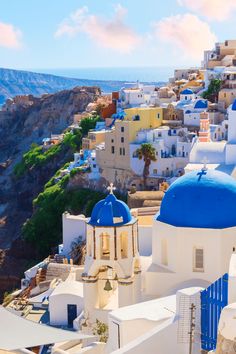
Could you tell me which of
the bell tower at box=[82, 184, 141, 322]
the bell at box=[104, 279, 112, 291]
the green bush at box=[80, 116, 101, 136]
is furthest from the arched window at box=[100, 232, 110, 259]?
the green bush at box=[80, 116, 101, 136]

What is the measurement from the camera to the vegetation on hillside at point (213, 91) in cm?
5412

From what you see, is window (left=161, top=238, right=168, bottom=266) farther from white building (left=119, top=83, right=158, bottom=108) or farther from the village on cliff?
white building (left=119, top=83, right=158, bottom=108)

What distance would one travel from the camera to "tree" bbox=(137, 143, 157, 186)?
142 feet

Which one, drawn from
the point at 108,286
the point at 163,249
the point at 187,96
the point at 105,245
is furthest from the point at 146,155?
the point at 108,286

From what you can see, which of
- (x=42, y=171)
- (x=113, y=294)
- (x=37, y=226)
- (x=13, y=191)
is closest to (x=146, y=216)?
(x=113, y=294)

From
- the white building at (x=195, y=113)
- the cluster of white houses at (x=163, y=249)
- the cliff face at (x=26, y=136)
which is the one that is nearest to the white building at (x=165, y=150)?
the white building at (x=195, y=113)

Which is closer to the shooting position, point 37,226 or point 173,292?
point 173,292

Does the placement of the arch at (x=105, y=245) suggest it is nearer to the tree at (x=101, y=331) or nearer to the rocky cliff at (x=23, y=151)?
the tree at (x=101, y=331)

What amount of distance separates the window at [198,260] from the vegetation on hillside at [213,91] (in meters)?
37.2

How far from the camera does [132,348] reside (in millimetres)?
13570

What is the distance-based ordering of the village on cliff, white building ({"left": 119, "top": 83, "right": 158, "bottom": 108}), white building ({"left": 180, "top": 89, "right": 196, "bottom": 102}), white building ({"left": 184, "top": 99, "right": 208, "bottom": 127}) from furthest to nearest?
1. white building ({"left": 119, "top": 83, "right": 158, "bottom": 108})
2. white building ({"left": 180, "top": 89, "right": 196, "bottom": 102})
3. white building ({"left": 184, "top": 99, "right": 208, "bottom": 127})
4. the village on cliff

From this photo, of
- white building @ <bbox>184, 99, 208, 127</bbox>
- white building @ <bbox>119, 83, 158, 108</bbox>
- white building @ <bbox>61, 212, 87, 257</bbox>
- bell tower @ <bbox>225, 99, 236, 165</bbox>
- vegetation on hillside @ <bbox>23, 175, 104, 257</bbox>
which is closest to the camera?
bell tower @ <bbox>225, 99, 236, 165</bbox>

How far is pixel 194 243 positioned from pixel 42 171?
163ft

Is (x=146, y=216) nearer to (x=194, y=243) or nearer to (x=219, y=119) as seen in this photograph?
(x=194, y=243)
